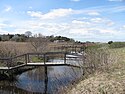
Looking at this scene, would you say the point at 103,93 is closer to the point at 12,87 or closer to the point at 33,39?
the point at 12,87

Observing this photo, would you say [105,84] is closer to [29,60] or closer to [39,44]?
[29,60]

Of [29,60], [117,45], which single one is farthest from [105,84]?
[117,45]

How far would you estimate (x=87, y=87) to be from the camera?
11695 mm

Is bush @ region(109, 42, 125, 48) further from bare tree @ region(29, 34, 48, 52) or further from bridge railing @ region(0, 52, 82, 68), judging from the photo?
bare tree @ region(29, 34, 48, 52)

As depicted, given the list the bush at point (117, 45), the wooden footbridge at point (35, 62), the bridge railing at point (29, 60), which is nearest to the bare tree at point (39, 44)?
the bridge railing at point (29, 60)

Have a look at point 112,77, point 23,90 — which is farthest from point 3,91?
point 112,77

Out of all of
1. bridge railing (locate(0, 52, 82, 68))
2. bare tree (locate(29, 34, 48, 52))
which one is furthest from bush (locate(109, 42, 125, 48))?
bare tree (locate(29, 34, 48, 52))

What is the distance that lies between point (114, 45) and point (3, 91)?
903 inches

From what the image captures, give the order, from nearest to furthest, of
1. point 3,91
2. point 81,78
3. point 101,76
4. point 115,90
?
point 115,90 < point 101,76 < point 81,78 < point 3,91

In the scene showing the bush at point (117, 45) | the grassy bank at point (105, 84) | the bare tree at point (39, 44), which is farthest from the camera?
the bare tree at point (39, 44)

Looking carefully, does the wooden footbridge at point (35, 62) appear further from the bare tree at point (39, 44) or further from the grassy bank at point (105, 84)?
the bare tree at point (39, 44)

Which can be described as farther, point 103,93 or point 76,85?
point 76,85

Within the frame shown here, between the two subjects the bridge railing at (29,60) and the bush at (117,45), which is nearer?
the bridge railing at (29,60)

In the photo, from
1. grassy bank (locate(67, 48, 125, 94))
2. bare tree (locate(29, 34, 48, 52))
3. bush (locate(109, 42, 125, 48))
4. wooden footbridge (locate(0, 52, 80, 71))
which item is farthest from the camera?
bare tree (locate(29, 34, 48, 52))
